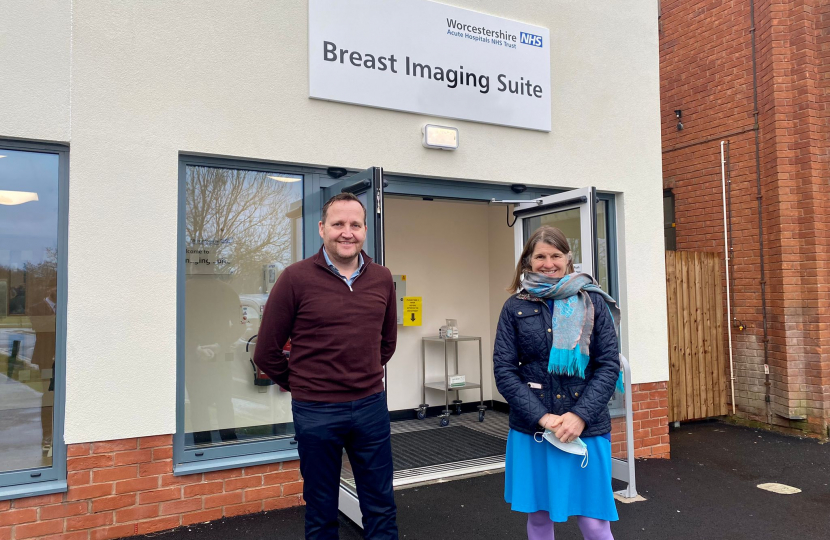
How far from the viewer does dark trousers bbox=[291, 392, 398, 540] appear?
250cm

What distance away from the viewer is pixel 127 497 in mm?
3602

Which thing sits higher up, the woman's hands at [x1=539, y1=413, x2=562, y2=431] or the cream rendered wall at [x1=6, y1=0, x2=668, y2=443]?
the cream rendered wall at [x1=6, y1=0, x2=668, y2=443]

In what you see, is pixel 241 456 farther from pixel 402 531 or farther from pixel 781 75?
pixel 781 75

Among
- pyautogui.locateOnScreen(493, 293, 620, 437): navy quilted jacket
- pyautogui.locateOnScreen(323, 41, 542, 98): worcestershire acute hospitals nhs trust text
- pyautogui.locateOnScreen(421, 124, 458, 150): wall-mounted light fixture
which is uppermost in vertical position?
pyautogui.locateOnScreen(323, 41, 542, 98): worcestershire acute hospitals nhs trust text

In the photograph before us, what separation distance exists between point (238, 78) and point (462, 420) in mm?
4658

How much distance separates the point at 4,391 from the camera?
11.5 feet

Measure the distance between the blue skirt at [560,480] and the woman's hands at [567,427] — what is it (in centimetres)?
10

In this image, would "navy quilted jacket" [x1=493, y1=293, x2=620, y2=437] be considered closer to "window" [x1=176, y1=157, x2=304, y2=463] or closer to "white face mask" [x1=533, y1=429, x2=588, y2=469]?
"white face mask" [x1=533, y1=429, x2=588, y2=469]

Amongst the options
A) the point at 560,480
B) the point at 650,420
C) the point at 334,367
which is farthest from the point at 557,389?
the point at 650,420

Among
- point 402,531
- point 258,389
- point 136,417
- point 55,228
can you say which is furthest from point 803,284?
point 55,228

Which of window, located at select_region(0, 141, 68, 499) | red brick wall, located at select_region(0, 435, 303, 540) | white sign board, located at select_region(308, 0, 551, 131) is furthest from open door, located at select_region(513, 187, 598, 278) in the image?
window, located at select_region(0, 141, 68, 499)

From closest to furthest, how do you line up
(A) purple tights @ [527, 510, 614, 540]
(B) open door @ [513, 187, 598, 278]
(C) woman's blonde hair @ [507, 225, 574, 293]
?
(A) purple tights @ [527, 510, 614, 540] < (C) woman's blonde hair @ [507, 225, 574, 293] < (B) open door @ [513, 187, 598, 278]

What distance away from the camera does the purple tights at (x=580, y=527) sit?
8.02ft

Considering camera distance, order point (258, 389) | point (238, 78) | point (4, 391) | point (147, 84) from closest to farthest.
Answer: point (4, 391), point (147, 84), point (238, 78), point (258, 389)
